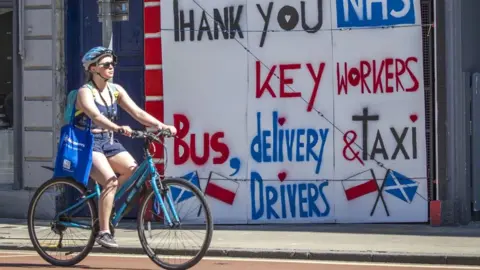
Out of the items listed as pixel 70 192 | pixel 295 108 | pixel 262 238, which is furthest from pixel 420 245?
pixel 70 192

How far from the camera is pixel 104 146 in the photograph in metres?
9.30

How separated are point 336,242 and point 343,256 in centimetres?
107

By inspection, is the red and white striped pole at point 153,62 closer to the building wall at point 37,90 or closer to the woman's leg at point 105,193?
the building wall at point 37,90

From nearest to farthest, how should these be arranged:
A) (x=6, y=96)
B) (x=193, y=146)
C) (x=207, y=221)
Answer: (x=207, y=221), (x=193, y=146), (x=6, y=96)

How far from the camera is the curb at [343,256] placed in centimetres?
1016

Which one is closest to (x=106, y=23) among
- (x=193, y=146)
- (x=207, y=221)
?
(x=193, y=146)

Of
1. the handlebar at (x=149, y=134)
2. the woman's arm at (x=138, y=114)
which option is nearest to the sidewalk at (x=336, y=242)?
the woman's arm at (x=138, y=114)

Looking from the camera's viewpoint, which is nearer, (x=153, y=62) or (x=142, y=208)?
(x=142, y=208)

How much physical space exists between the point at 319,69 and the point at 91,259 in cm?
416

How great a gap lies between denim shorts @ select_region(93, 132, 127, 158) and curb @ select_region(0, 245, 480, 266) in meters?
1.80

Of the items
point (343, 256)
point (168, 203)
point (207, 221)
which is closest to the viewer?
point (207, 221)

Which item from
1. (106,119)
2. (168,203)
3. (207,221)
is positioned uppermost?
(106,119)

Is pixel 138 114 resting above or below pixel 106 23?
below

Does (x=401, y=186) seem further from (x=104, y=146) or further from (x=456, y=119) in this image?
(x=104, y=146)
